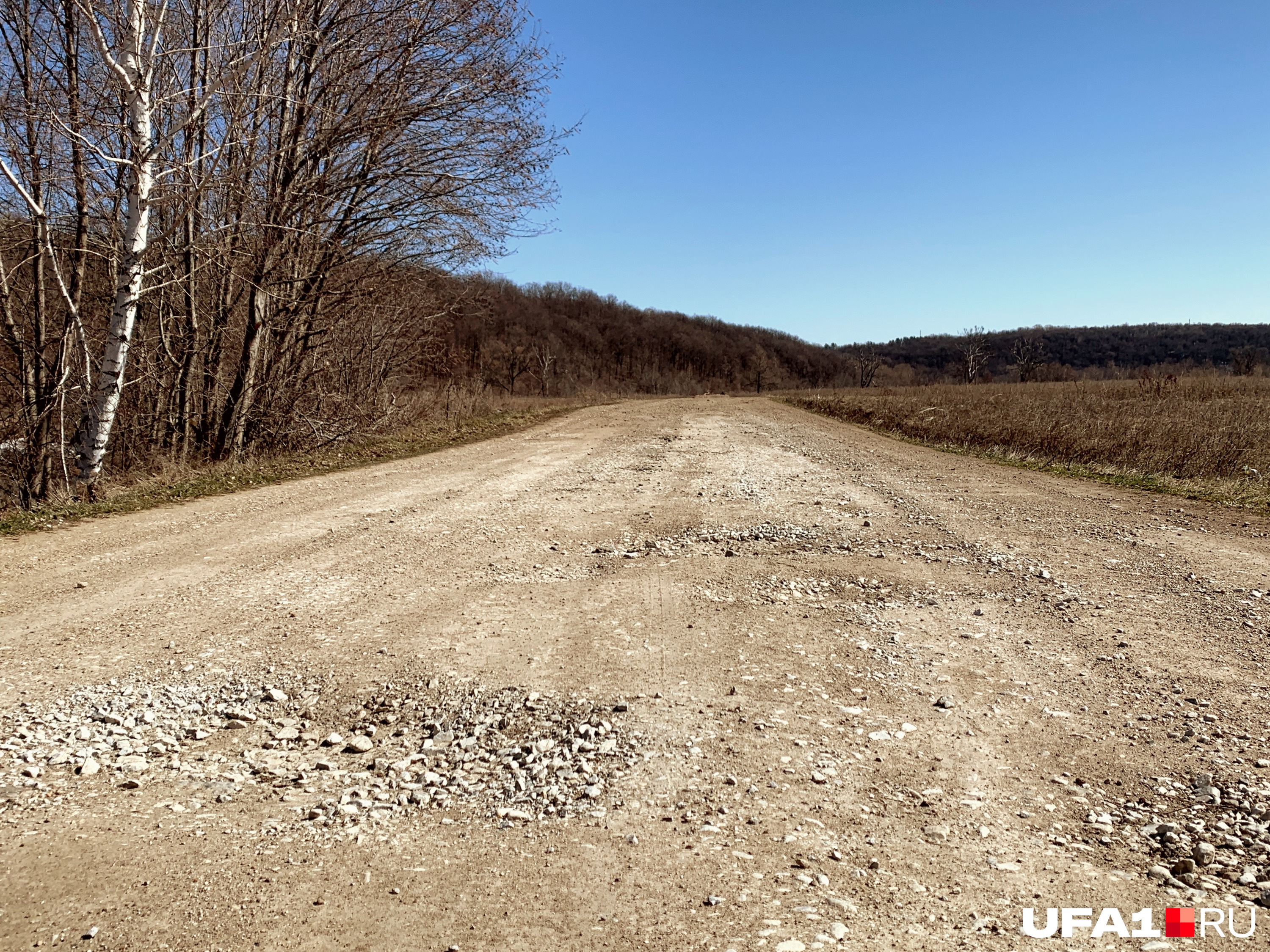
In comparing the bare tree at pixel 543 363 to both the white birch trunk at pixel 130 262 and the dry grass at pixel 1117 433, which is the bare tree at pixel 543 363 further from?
the white birch trunk at pixel 130 262

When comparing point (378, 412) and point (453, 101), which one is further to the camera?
point (378, 412)

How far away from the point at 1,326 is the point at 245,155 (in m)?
3.89

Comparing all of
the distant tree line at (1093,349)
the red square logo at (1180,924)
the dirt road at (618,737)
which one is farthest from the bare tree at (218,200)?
the distant tree line at (1093,349)

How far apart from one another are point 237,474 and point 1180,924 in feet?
32.9

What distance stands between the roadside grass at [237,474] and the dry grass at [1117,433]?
986cm

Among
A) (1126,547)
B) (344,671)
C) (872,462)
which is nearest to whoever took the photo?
(344,671)

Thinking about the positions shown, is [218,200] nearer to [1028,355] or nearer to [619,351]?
[1028,355]

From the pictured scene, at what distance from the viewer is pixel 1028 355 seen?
76.6 m

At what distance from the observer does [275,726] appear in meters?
3.22

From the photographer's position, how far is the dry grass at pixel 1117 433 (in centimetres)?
1009

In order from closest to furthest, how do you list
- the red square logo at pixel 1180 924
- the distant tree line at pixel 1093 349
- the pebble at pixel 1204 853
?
the red square logo at pixel 1180 924 < the pebble at pixel 1204 853 < the distant tree line at pixel 1093 349

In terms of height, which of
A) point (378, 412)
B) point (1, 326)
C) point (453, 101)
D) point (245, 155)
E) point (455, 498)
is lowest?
point (455, 498)

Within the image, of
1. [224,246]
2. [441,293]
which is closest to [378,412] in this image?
[441,293]

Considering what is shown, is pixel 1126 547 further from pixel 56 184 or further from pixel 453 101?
pixel 56 184
